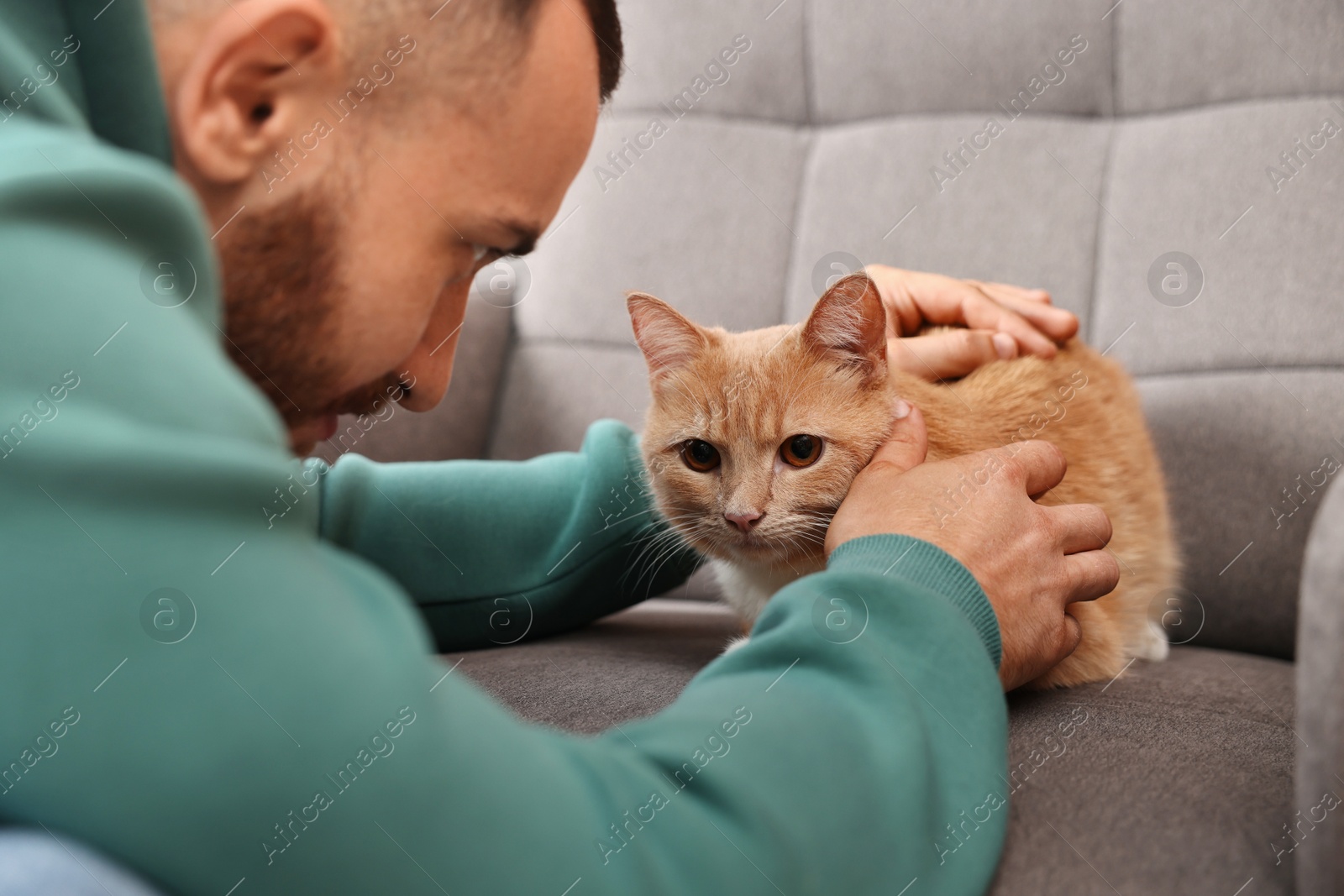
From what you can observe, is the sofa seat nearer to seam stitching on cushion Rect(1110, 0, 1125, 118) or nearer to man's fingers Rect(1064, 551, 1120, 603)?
man's fingers Rect(1064, 551, 1120, 603)

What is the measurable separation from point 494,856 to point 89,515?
10.4 inches

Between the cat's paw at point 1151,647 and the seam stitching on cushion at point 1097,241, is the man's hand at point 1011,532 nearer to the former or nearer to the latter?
the cat's paw at point 1151,647

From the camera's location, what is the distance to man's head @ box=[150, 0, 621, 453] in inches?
26.3

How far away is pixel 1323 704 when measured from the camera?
0.59 meters

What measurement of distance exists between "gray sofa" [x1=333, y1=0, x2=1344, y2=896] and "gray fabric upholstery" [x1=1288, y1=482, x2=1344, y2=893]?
0.18 m

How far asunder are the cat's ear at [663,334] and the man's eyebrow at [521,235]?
0.53 metres

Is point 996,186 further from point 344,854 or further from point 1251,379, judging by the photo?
point 344,854

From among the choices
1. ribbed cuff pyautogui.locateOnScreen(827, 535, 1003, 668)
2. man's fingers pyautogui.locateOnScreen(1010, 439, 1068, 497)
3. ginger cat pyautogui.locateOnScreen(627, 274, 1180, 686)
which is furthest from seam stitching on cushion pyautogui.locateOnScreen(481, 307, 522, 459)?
ribbed cuff pyautogui.locateOnScreen(827, 535, 1003, 668)

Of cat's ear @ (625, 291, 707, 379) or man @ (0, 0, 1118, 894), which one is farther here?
cat's ear @ (625, 291, 707, 379)

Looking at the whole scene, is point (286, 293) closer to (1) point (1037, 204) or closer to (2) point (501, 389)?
(2) point (501, 389)

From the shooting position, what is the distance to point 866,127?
2189mm

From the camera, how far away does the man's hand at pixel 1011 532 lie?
2.96 ft

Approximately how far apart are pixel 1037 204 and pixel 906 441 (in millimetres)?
1029

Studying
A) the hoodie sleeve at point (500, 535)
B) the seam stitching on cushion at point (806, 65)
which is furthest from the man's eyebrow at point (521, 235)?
the seam stitching on cushion at point (806, 65)
